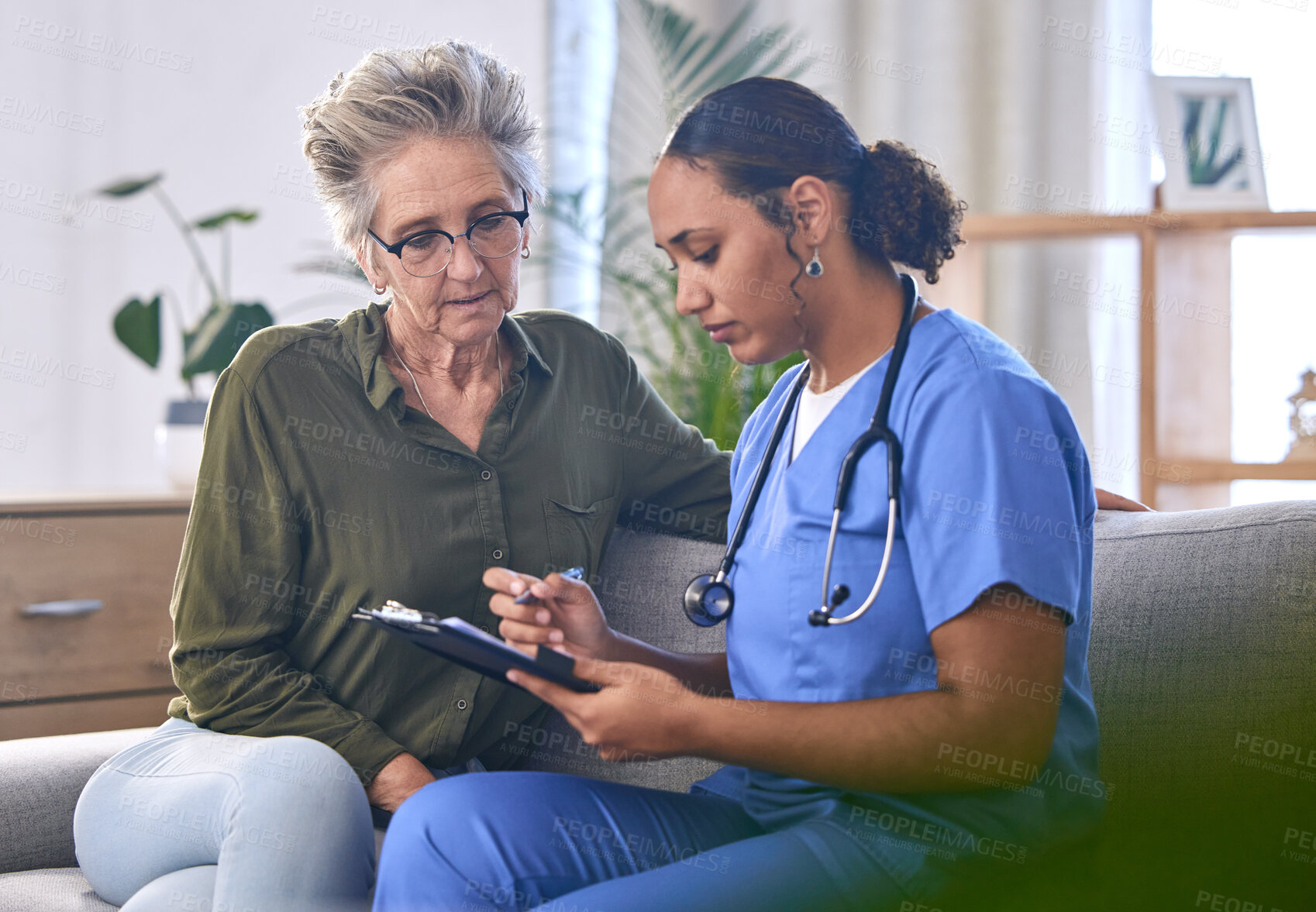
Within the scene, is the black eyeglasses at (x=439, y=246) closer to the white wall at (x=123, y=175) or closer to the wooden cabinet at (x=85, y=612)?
the wooden cabinet at (x=85, y=612)

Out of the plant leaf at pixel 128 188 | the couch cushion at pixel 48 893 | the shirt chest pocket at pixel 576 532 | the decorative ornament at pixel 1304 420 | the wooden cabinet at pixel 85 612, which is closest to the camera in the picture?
the couch cushion at pixel 48 893

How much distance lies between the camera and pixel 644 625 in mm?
1552

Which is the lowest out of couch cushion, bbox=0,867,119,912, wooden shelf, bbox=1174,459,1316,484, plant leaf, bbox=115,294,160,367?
couch cushion, bbox=0,867,119,912

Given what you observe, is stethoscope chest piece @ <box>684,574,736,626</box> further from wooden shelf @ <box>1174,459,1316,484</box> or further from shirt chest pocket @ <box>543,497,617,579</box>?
wooden shelf @ <box>1174,459,1316,484</box>

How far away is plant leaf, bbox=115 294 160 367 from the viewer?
2277mm

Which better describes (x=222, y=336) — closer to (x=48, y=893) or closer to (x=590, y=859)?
(x=48, y=893)

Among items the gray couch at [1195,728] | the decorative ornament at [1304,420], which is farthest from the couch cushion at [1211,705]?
the decorative ornament at [1304,420]

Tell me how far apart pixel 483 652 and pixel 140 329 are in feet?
5.44

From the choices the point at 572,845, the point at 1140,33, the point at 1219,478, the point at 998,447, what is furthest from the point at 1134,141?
the point at 572,845

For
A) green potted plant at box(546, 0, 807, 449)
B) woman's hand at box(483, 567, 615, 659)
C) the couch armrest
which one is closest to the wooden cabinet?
the couch armrest

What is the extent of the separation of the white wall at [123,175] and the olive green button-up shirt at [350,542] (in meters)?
1.45

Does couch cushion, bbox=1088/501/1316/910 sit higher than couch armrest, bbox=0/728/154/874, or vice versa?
couch cushion, bbox=1088/501/1316/910

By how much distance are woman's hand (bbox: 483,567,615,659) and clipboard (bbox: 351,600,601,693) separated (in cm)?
10

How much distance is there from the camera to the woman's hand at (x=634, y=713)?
37.4 inches
